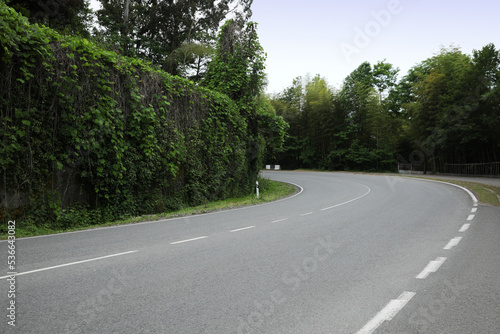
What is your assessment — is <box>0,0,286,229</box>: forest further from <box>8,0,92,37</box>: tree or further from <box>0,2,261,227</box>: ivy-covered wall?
<box>8,0,92,37</box>: tree

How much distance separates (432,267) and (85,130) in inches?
350

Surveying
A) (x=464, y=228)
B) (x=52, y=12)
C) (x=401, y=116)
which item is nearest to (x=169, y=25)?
(x=52, y=12)

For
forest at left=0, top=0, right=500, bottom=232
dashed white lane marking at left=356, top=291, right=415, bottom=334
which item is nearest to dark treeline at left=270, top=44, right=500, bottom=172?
forest at left=0, top=0, right=500, bottom=232

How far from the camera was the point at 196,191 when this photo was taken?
14.4 metres

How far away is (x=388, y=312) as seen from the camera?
3396mm

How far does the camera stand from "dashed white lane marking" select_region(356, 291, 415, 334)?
307 centimetres

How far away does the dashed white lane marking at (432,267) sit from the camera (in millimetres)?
4598

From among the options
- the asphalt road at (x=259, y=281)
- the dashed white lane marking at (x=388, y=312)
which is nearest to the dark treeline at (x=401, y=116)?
the asphalt road at (x=259, y=281)

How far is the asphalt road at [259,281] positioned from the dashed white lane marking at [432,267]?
15mm

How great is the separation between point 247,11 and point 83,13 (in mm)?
13501

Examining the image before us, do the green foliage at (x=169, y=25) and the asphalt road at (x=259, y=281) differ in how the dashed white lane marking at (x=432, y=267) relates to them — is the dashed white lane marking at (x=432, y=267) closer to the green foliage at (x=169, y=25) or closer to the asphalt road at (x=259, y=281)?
the asphalt road at (x=259, y=281)

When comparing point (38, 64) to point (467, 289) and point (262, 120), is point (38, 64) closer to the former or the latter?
point (467, 289)

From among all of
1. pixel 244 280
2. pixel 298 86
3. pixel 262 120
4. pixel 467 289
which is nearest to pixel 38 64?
pixel 244 280

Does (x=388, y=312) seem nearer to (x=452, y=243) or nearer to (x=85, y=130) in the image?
(x=452, y=243)
